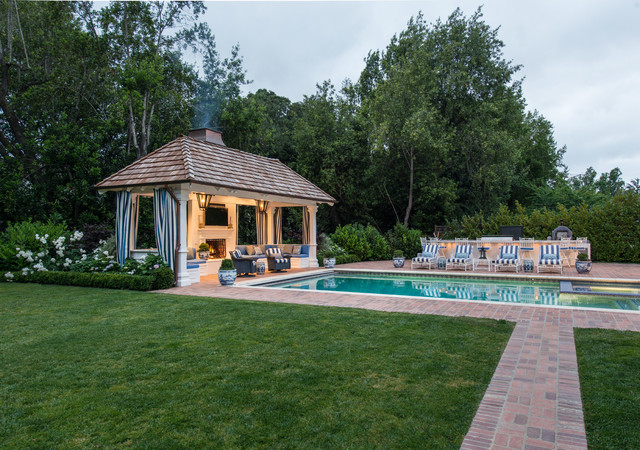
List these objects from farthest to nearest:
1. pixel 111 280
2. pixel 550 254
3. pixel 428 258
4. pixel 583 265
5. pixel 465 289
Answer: pixel 428 258, pixel 550 254, pixel 583 265, pixel 465 289, pixel 111 280

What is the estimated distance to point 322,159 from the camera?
24.7 meters

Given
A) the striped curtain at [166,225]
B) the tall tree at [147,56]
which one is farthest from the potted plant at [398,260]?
the tall tree at [147,56]

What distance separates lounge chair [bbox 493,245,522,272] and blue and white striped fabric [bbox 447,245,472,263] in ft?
3.47

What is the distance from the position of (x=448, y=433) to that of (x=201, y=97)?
27890mm

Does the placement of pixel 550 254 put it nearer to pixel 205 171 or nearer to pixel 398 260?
pixel 398 260

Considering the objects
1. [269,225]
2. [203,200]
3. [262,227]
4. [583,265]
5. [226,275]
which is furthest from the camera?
[269,225]

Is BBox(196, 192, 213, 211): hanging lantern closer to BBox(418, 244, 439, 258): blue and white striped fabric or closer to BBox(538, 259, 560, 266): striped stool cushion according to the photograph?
BBox(418, 244, 439, 258): blue and white striped fabric

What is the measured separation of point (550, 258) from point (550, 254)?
0.41 m

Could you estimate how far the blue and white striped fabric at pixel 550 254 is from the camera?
1434 cm

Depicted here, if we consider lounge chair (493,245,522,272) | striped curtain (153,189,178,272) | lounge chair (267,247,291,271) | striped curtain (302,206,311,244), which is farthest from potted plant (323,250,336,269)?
striped curtain (153,189,178,272)

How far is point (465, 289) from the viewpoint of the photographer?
11.8 metres

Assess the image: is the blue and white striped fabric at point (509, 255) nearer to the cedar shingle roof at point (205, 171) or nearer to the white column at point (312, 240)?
the white column at point (312, 240)

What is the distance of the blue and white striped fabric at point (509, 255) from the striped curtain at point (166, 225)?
37.7 feet

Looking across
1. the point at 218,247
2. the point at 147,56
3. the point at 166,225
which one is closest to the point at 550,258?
the point at 218,247
